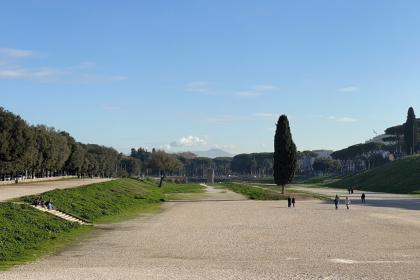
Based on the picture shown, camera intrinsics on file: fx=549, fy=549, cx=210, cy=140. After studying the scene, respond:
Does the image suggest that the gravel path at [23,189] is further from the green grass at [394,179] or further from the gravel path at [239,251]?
the green grass at [394,179]

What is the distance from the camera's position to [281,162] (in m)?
83.1

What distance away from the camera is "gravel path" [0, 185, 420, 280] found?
21.8m

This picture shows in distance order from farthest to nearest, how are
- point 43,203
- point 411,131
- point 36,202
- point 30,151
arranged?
point 411,131
point 30,151
point 43,203
point 36,202

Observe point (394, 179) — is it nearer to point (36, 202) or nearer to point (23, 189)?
point (23, 189)

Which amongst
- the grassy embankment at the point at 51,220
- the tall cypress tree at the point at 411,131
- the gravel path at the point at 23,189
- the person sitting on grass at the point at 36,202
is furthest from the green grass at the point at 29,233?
the tall cypress tree at the point at 411,131

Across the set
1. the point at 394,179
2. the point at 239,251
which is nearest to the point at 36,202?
the point at 239,251

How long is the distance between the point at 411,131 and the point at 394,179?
3843 cm

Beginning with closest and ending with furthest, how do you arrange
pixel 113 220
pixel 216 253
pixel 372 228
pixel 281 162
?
1. pixel 216 253
2. pixel 372 228
3. pixel 113 220
4. pixel 281 162

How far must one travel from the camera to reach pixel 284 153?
8256 cm

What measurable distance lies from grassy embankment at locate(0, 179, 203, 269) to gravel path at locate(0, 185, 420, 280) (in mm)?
1584

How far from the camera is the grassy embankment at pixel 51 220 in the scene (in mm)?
28312

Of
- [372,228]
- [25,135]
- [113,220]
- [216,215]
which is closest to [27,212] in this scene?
[113,220]

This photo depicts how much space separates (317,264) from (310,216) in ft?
94.6

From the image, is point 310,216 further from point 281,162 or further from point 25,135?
point 25,135
